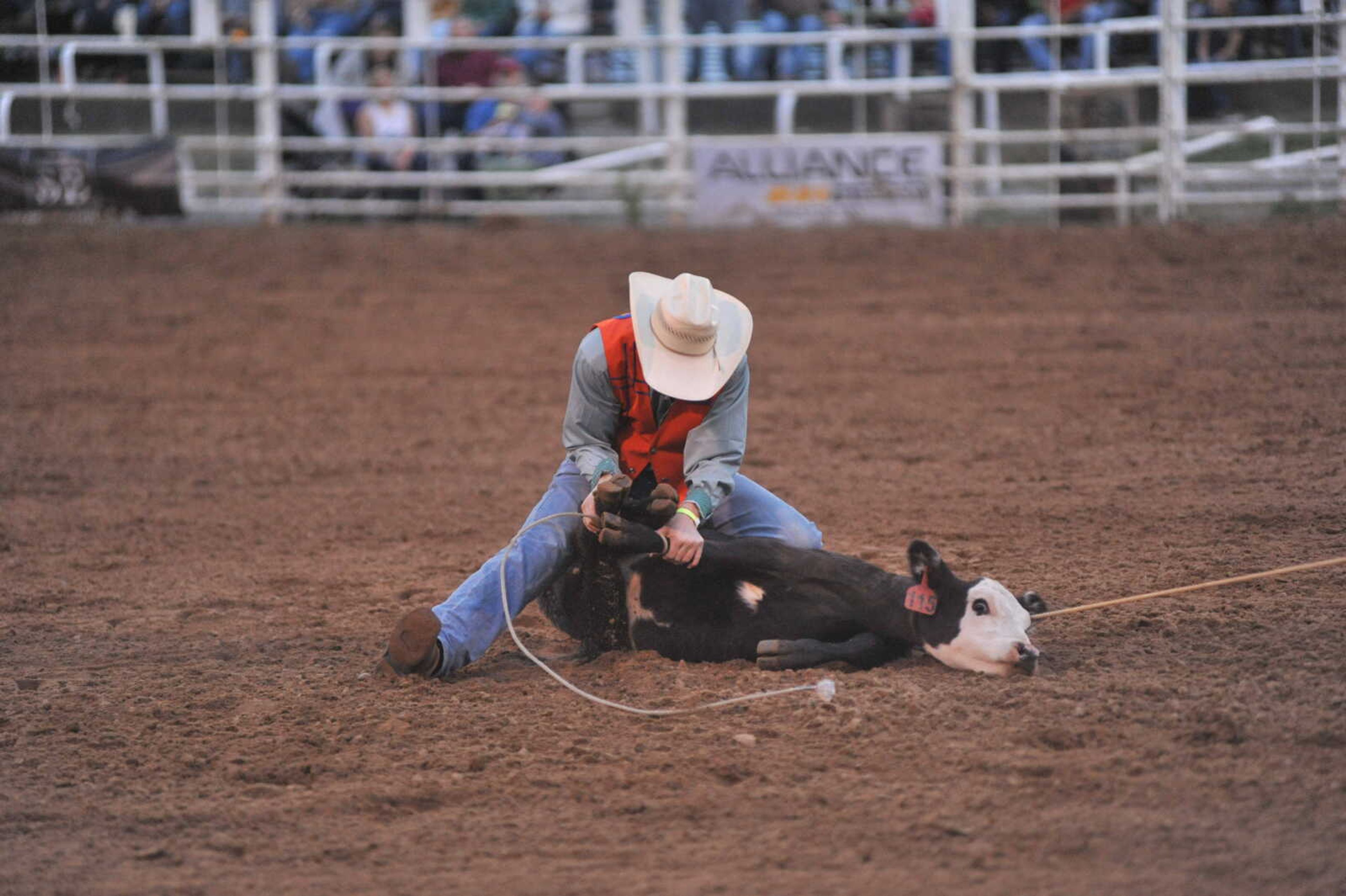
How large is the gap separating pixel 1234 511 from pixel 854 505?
1.55 metres

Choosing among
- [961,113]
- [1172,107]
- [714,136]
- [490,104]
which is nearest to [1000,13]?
[961,113]

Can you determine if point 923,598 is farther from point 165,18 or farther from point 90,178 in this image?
point 165,18

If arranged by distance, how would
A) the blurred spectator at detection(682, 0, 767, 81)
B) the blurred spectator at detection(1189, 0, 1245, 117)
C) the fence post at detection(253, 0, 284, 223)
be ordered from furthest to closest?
the blurred spectator at detection(682, 0, 767, 81), the fence post at detection(253, 0, 284, 223), the blurred spectator at detection(1189, 0, 1245, 117)

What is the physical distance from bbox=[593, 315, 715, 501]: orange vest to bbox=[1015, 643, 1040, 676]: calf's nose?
107cm

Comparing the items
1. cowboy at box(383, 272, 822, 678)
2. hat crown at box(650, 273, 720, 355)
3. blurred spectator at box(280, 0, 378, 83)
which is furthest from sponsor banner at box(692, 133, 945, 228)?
hat crown at box(650, 273, 720, 355)

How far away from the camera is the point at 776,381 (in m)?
8.66

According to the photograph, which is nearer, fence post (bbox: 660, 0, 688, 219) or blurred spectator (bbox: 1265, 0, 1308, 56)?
blurred spectator (bbox: 1265, 0, 1308, 56)

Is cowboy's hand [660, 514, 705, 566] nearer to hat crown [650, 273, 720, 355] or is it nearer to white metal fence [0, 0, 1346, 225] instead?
hat crown [650, 273, 720, 355]

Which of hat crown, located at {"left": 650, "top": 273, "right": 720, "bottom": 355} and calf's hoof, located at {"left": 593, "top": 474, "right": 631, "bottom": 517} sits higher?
hat crown, located at {"left": 650, "top": 273, "right": 720, "bottom": 355}

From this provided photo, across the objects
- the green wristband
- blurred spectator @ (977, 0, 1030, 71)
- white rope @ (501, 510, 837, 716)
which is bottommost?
white rope @ (501, 510, 837, 716)

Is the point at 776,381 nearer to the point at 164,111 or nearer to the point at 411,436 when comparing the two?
the point at 411,436

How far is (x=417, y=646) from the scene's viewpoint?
409 centimetres

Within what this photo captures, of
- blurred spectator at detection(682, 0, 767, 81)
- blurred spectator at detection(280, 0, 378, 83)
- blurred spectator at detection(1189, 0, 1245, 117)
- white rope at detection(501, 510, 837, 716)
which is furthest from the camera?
blurred spectator at detection(280, 0, 378, 83)

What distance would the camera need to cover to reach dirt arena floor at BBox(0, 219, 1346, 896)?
10.1 ft
